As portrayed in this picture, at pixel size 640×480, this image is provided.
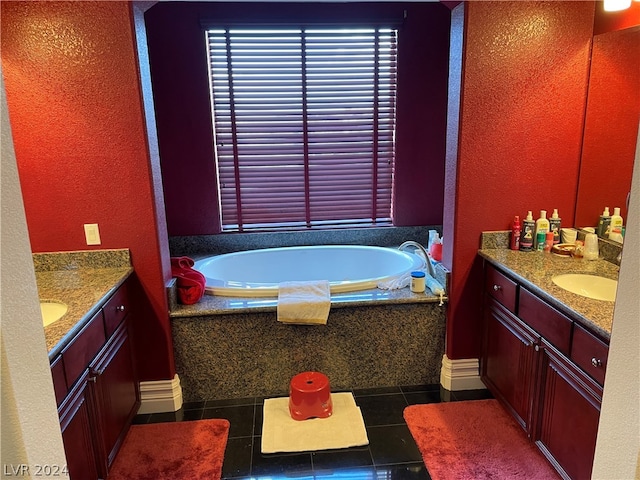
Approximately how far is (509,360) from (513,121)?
3.96 ft

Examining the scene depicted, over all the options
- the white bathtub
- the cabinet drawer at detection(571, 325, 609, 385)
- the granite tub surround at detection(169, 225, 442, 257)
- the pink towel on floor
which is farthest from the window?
the cabinet drawer at detection(571, 325, 609, 385)

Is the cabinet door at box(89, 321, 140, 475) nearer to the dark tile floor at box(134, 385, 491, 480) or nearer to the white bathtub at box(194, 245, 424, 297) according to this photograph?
the dark tile floor at box(134, 385, 491, 480)

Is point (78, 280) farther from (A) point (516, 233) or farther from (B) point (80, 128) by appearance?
(A) point (516, 233)

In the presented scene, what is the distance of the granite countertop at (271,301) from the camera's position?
256 centimetres

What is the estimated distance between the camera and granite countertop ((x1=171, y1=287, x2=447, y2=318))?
101 inches

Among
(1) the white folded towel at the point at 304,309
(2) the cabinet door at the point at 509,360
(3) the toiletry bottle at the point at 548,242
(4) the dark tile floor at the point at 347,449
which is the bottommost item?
(4) the dark tile floor at the point at 347,449

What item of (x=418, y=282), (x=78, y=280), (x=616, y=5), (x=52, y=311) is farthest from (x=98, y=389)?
(x=616, y=5)

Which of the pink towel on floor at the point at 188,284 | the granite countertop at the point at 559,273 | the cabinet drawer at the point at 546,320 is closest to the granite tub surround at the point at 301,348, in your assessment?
the pink towel on floor at the point at 188,284

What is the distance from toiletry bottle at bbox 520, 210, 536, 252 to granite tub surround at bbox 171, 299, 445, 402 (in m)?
0.56

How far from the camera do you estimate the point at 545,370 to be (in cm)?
203

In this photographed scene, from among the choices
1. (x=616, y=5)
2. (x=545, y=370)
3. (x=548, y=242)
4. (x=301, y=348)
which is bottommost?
(x=301, y=348)

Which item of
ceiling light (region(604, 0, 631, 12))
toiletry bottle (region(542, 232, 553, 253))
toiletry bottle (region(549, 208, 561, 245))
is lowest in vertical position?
toiletry bottle (region(542, 232, 553, 253))

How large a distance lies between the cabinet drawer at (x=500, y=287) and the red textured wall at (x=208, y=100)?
4.23 feet

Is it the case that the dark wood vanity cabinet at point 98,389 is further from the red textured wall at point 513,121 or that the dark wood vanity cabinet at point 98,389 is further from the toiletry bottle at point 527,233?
the toiletry bottle at point 527,233
